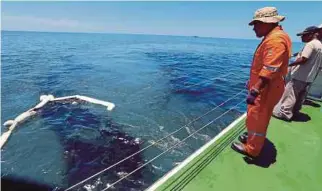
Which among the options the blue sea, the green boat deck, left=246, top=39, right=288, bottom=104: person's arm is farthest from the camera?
the blue sea

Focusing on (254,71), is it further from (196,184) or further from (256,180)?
(196,184)

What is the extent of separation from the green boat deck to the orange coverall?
336mm

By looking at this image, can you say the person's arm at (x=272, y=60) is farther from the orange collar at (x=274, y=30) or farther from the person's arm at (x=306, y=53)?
the person's arm at (x=306, y=53)

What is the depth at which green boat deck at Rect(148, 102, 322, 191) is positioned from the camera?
3.17 m

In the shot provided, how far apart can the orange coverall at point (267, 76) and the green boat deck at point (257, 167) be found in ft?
1.10

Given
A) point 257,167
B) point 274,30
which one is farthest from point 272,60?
point 257,167

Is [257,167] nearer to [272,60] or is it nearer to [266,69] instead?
[266,69]

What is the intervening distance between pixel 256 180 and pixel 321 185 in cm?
87

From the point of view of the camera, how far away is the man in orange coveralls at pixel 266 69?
2938mm

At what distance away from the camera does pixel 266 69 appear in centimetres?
295

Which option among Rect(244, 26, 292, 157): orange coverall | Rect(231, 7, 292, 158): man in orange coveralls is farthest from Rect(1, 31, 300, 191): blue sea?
Rect(231, 7, 292, 158): man in orange coveralls

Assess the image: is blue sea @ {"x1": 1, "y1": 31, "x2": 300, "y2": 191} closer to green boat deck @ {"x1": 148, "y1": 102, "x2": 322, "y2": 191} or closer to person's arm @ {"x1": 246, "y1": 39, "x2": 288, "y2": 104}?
green boat deck @ {"x1": 148, "y1": 102, "x2": 322, "y2": 191}

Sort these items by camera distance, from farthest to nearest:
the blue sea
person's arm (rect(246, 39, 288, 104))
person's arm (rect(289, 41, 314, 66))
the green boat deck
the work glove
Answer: the blue sea < person's arm (rect(289, 41, 314, 66)) < the green boat deck < the work glove < person's arm (rect(246, 39, 288, 104))

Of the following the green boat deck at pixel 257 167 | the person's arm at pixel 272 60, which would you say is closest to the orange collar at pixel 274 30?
the person's arm at pixel 272 60
